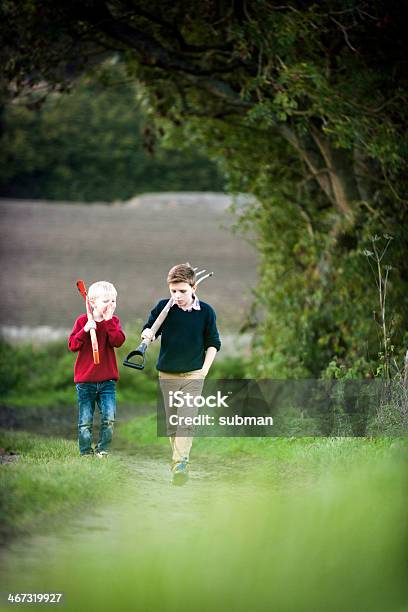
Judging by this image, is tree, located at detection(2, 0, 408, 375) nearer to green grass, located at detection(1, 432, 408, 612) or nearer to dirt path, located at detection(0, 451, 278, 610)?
green grass, located at detection(1, 432, 408, 612)

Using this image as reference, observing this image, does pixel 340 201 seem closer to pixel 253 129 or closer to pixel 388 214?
pixel 388 214

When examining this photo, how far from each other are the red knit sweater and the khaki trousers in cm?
25

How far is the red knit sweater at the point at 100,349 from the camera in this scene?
400cm

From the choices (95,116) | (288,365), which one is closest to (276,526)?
(288,365)

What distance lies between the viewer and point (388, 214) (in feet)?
21.3

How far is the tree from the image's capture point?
5629mm

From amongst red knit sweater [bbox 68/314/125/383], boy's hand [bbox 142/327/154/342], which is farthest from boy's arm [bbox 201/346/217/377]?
red knit sweater [bbox 68/314/125/383]

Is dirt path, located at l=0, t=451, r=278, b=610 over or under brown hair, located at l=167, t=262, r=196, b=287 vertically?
under

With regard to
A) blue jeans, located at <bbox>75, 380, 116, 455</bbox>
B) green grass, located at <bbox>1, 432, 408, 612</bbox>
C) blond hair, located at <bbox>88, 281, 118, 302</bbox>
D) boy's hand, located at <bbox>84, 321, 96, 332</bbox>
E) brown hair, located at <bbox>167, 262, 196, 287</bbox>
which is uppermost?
brown hair, located at <bbox>167, 262, 196, 287</bbox>

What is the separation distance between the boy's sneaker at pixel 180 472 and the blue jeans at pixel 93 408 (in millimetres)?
330

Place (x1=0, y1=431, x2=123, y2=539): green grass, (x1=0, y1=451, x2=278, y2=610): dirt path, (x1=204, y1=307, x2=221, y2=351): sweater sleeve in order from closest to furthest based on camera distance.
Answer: (x1=0, y1=451, x2=278, y2=610): dirt path, (x1=0, y1=431, x2=123, y2=539): green grass, (x1=204, y1=307, x2=221, y2=351): sweater sleeve

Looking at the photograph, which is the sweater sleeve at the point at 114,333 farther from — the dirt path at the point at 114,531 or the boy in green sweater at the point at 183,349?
the dirt path at the point at 114,531

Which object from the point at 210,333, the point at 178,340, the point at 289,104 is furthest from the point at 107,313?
the point at 289,104

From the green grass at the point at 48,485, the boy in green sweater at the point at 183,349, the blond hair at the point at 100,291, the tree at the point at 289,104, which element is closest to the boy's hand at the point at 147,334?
the boy in green sweater at the point at 183,349
